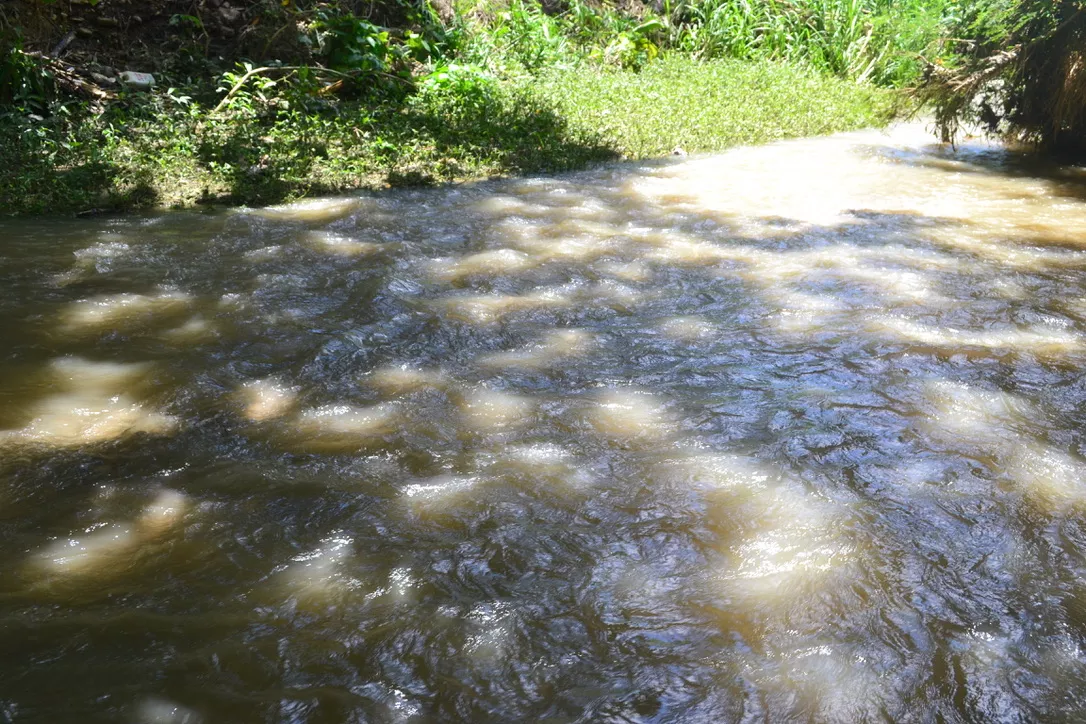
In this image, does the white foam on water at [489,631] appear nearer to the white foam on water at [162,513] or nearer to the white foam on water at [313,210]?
the white foam on water at [162,513]

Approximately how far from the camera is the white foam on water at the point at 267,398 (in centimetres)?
282

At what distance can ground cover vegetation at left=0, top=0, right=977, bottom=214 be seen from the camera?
579 cm

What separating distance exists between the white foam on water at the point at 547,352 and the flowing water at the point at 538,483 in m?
0.02

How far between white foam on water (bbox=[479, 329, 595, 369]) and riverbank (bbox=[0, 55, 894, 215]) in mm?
2708

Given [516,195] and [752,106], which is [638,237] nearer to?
[516,195]

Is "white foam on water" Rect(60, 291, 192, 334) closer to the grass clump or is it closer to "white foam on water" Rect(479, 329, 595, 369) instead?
"white foam on water" Rect(479, 329, 595, 369)

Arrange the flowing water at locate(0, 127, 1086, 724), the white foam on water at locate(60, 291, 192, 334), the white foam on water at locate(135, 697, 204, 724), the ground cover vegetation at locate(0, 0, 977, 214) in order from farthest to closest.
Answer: the ground cover vegetation at locate(0, 0, 977, 214) → the white foam on water at locate(60, 291, 192, 334) → the flowing water at locate(0, 127, 1086, 724) → the white foam on water at locate(135, 697, 204, 724)

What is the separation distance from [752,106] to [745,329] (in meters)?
5.66

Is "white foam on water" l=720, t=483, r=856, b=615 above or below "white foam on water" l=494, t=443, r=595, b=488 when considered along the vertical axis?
below

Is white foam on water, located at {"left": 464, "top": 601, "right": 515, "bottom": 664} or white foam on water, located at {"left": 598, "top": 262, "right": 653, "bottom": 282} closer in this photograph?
white foam on water, located at {"left": 464, "top": 601, "right": 515, "bottom": 664}

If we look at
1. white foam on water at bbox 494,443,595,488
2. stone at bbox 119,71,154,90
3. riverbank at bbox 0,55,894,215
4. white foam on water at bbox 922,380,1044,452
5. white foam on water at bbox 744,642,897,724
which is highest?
stone at bbox 119,71,154,90

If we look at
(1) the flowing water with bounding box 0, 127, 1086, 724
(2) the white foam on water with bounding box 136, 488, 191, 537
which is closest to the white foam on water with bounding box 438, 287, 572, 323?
(1) the flowing water with bounding box 0, 127, 1086, 724

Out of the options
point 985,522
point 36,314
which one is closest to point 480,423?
point 985,522

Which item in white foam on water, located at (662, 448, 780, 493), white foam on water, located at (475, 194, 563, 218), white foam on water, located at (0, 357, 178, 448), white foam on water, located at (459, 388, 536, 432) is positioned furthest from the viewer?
white foam on water, located at (475, 194, 563, 218)
